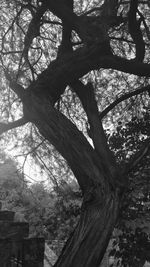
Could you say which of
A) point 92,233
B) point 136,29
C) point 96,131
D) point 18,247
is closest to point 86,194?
point 92,233

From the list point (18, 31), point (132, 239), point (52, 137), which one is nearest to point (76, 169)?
point (52, 137)

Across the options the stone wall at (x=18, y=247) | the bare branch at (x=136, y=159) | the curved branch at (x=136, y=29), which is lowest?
the stone wall at (x=18, y=247)

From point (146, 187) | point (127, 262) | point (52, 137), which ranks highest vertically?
point (52, 137)

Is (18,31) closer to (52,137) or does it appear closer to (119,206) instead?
(52,137)

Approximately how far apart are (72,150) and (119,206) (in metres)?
1.06

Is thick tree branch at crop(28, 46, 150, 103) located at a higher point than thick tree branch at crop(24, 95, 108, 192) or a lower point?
higher

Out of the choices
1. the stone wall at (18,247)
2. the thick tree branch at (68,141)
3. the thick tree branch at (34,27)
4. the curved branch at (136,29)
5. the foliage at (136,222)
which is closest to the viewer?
the thick tree branch at (68,141)

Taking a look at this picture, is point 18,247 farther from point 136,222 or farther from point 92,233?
point 136,222

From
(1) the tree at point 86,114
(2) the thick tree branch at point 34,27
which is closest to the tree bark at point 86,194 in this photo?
(1) the tree at point 86,114

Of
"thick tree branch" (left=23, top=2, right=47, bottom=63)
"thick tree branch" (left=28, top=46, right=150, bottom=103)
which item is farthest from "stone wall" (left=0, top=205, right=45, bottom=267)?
"thick tree branch" (left=23, top=2, right=47, bottom=63)

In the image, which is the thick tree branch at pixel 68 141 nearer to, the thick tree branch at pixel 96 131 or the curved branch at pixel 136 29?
the thick tree branch at pixel 96 131

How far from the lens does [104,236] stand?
4.19m

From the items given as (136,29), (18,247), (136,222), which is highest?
(136,29)

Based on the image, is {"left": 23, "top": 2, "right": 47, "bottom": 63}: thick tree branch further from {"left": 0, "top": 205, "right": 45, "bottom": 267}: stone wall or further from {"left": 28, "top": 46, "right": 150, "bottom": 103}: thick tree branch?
{"left": 0, "top": 205, "right": 45, "bottom": 267}: stone wall
